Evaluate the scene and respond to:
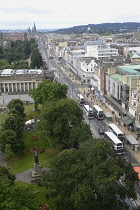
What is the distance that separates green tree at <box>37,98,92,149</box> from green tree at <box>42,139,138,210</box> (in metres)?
14.0

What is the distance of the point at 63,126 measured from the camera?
190 ft

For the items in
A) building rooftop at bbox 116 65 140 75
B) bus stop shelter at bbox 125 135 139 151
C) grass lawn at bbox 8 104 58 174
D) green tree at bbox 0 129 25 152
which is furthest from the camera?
building rooftop at bbox 116 65 140 75

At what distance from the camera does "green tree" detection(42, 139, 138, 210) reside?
3372cm

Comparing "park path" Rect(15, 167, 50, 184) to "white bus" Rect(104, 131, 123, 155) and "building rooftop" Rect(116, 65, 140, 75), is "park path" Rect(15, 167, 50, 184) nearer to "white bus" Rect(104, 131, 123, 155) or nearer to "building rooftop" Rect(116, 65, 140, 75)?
"white bus" Rect(104, 131, 123, 155)

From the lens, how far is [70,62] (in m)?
191

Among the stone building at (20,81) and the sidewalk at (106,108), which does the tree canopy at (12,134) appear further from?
the stone building at (20,81)

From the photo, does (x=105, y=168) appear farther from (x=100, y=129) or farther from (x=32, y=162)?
(x=100, y=129)

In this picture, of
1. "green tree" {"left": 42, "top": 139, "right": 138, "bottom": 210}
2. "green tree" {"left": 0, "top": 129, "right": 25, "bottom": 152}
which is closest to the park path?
"green tree" {"left": 0, "top": 129, "right": 25, "bottom": 152}

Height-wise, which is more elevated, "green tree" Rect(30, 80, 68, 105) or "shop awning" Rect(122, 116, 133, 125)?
"green tree" Rect(30, 80, 68, 105)

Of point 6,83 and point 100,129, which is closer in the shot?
point 100,129

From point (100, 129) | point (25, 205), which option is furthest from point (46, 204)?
point (100, 129)

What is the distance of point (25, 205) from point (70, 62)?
16462 cm

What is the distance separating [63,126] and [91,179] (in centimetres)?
2350

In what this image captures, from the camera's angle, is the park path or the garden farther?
the garden
